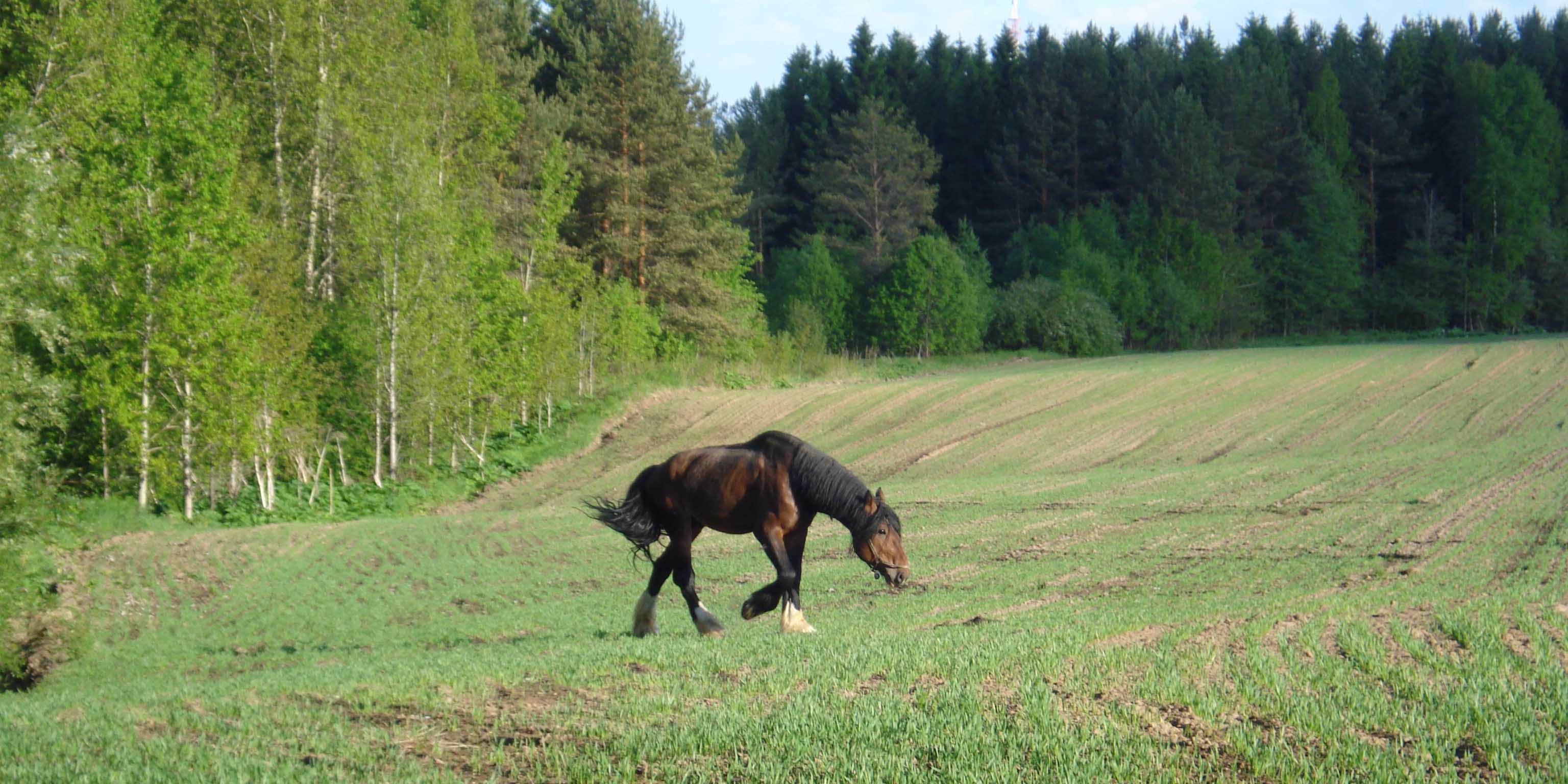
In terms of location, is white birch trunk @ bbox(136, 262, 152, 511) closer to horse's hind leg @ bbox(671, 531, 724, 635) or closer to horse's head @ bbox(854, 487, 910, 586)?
horse's hind leg @ bbox(671, 531, 724, 635)

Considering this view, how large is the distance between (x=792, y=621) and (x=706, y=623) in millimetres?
861

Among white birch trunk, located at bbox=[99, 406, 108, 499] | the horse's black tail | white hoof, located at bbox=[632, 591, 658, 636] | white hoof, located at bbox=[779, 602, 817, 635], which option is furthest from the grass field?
white birch trunk, located at bbox=[99, 406, 108, 499]

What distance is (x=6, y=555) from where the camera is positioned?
523 inches

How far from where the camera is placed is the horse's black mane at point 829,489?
10125 millimetres

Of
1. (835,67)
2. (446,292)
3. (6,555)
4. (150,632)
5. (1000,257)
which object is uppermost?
(835,67)

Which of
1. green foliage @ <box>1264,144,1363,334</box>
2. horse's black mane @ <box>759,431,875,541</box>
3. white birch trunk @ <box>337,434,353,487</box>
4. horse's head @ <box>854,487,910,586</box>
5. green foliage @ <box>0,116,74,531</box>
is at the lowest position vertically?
white birch trunk @ <box>337,434,353,487</box>

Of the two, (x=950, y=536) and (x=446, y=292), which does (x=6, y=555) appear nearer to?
(x=950, y=536)

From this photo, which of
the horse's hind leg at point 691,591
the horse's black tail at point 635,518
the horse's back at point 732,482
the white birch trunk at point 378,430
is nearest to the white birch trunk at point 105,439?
the white birch trunk at point 378,430

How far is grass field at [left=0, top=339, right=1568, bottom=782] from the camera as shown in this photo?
17.8 ft

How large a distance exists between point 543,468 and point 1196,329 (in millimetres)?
47738

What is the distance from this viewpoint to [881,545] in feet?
33.4

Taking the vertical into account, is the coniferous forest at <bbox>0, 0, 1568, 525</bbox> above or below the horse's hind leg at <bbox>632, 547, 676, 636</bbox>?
above

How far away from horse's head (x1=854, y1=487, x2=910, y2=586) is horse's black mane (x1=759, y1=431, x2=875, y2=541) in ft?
0.06

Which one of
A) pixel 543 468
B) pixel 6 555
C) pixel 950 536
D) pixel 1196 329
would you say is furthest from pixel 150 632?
pixel 1196 329
